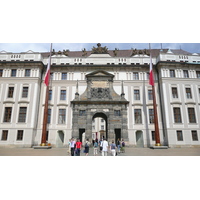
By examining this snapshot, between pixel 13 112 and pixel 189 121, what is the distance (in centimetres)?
2730

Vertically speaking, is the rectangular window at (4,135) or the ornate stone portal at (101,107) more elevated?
the ornate stone portal at (101,107)

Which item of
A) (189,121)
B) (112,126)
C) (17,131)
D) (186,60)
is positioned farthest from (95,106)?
(186,60)

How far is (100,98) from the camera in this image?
1045 inches

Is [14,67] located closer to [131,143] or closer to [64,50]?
[64,50]

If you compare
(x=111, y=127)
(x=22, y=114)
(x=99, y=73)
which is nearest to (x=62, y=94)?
(x=22, y=114)

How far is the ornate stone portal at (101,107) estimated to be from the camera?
25203 mm

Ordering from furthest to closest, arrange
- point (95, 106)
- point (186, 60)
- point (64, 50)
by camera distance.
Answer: point (64, 50)
point (186, 60)
point (95, 106)

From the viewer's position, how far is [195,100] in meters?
26.4

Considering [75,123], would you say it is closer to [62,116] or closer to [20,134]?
[62,116]

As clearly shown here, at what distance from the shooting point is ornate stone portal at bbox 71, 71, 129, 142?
25.2m

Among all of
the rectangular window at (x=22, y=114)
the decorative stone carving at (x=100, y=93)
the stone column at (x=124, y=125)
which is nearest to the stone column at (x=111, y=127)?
the stone column at (x=124, y=125)

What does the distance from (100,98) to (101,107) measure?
1.50 m

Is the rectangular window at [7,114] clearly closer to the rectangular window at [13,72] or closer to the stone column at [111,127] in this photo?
the rectangular window at [13,72]

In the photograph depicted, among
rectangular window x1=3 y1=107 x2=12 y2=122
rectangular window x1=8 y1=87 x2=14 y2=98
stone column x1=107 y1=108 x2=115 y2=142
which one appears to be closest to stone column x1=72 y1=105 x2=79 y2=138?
stone column x1=107 y1=108 x2=115 y2=142
